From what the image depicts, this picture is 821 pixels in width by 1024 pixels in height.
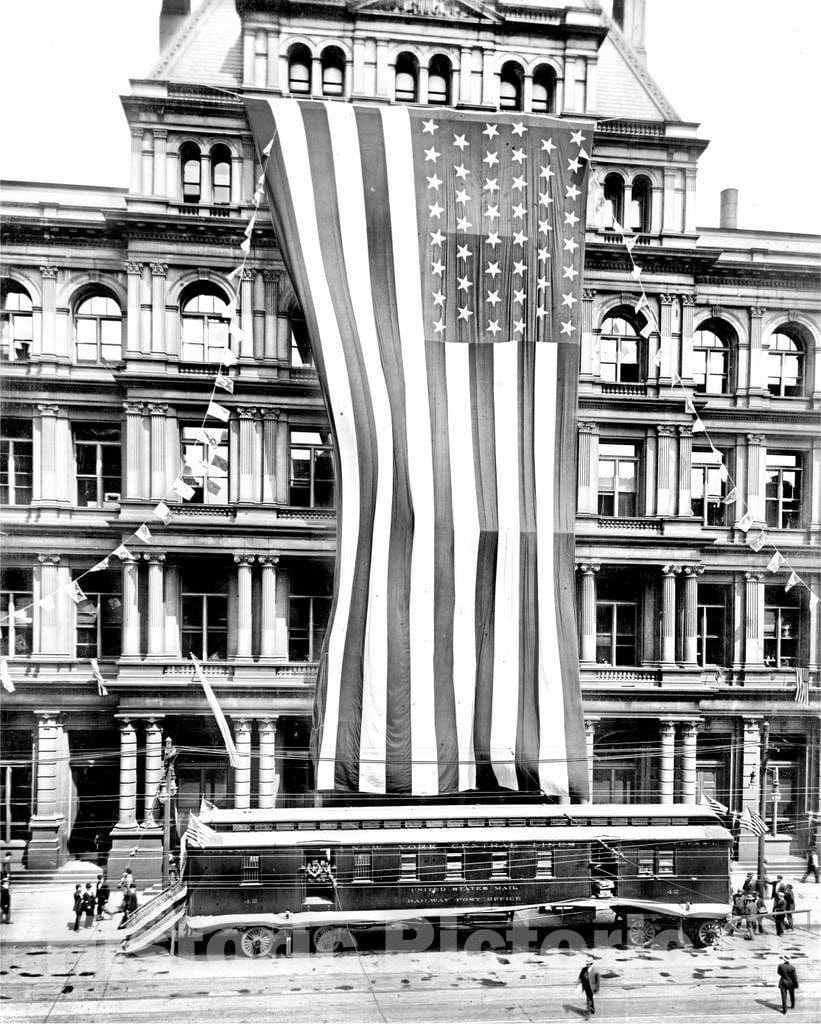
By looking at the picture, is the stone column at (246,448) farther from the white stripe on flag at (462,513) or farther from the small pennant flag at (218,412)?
the white stripe on flag at (462,513)

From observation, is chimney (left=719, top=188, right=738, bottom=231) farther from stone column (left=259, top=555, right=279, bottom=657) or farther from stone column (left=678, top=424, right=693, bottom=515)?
stone column (left=259, top=555, right=279, bottom=657)

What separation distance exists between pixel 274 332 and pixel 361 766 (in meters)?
10.9

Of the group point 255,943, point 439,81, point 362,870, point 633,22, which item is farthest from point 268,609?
point 633,22

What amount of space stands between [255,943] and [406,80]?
67.1 ft

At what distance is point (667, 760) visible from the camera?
22.5m

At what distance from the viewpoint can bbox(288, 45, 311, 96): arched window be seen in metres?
21.5

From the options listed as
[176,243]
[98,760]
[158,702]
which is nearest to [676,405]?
[176,243]

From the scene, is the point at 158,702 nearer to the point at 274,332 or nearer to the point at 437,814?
the point at 437,814

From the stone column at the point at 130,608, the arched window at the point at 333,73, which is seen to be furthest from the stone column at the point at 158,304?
the arched window at the point at 333,73

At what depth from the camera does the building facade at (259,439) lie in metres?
21.3

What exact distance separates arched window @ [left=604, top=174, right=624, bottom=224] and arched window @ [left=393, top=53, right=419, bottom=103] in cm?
557

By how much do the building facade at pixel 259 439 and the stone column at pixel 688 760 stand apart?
0.06m

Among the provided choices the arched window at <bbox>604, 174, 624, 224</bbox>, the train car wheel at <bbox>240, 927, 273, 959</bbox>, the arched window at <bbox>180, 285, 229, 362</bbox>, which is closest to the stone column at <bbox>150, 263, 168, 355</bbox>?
the arched window at <bbox>180, 285, 229, 362</bbox>

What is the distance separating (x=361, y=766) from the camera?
19250mm
